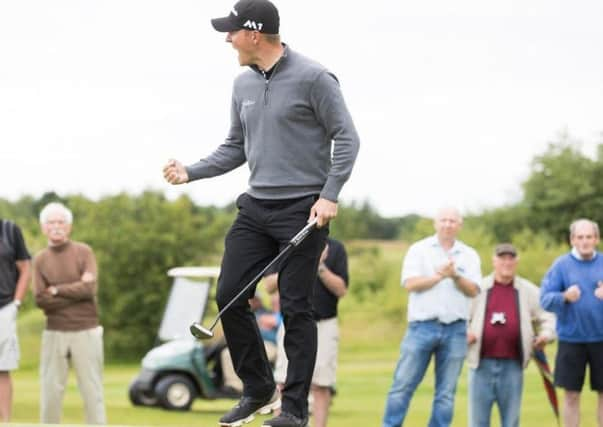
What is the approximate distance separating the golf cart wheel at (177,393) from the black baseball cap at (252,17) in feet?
37.9

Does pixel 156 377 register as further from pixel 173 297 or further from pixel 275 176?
pixel 275 176

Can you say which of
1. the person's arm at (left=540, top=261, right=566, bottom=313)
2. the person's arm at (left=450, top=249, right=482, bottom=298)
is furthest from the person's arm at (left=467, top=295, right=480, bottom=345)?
the person's arm at (left=540, top=261, right=566, bottom=313)

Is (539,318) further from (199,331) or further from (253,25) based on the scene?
(253,25)

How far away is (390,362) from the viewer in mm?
32000

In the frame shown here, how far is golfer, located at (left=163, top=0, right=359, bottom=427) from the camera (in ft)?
21.1

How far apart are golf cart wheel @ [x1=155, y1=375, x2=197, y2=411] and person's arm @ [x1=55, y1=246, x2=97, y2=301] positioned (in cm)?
619

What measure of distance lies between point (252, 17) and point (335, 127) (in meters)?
0.71

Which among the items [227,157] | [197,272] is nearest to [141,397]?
[197,272]

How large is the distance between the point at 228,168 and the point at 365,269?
2938 centimetres

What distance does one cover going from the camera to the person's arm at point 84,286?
444 inches

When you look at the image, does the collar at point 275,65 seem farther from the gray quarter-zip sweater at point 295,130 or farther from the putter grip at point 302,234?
the putter grip at point 302,234

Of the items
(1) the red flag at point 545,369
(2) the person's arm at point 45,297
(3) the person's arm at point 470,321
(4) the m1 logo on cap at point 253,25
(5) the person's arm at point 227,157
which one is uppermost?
(4) the m1 logo on cap at point 253,25

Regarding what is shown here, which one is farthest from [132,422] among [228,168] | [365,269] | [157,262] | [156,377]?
[365,269]

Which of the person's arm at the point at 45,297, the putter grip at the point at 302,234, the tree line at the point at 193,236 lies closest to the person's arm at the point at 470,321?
the person's arm at the point at 45,297
